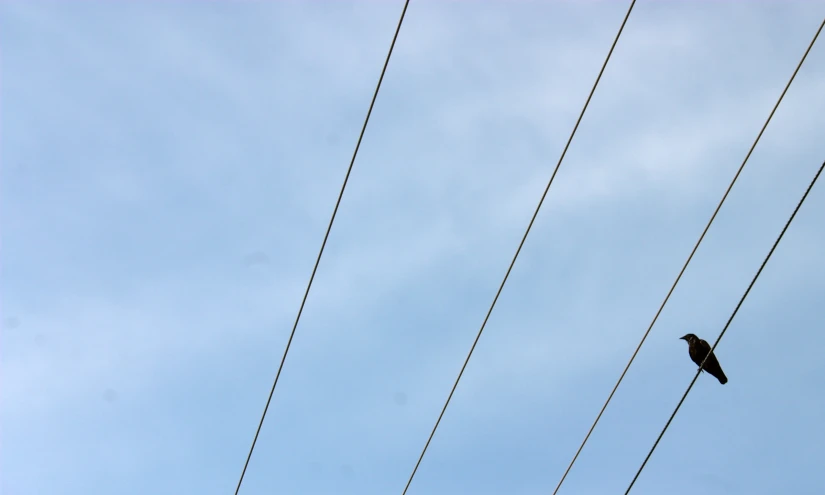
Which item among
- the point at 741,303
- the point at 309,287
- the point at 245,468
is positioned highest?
the point at 741,303

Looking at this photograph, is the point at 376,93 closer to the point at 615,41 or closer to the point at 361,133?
the point at 361,133

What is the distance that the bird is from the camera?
17.2m

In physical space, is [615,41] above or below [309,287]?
above

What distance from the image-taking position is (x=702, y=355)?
18031mm

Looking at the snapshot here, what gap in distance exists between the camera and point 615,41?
9.27m

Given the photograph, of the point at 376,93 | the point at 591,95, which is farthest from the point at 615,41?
the point at 376,93

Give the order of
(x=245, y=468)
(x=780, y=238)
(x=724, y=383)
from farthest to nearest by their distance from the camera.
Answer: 1. (x=724, y=383)
2. (x=245, y=468)
3. (x=780, y=238)

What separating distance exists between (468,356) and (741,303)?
312 cm

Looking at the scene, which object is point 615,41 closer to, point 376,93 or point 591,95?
point 591,95

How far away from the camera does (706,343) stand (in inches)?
722

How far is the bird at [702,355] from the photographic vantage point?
56.5 ft

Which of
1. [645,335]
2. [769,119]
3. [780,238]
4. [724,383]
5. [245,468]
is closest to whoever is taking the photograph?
[780,238]

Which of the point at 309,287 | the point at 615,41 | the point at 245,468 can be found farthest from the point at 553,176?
the point at 245,468

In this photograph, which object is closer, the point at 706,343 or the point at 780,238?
the point at 780,238
